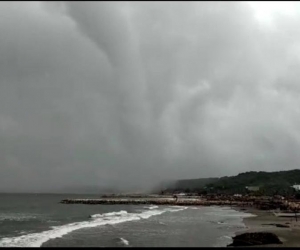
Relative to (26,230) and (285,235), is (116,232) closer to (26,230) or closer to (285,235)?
(26,230)

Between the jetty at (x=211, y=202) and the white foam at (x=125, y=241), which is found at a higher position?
the jetty at (x=211, y=202)

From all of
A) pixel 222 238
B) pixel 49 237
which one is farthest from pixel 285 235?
pixel 49 237

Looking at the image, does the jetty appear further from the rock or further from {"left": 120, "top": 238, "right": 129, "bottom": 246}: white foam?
{"left": 120, "top": 238, "right": 129, "bottom": 246}: white foam

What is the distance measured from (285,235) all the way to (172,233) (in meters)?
12.0

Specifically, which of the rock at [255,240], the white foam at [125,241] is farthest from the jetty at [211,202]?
the white foam at [125,241]

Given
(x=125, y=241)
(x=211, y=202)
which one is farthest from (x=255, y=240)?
(x=211, y=202)

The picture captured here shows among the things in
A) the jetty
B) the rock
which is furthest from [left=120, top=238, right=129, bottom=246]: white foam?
the jetty

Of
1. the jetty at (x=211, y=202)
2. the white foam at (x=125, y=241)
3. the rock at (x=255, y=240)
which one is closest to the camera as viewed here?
the rock at (x=255, y=240)

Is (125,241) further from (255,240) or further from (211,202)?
(211,202)

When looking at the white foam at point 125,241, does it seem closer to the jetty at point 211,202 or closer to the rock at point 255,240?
the rock at point 255,240

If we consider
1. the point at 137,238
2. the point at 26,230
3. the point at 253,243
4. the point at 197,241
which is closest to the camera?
the point at 253,243

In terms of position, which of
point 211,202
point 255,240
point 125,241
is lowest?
point 255,240

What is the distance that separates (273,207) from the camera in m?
92.1

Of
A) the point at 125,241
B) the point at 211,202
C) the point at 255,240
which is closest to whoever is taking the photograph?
the point at 255,240
